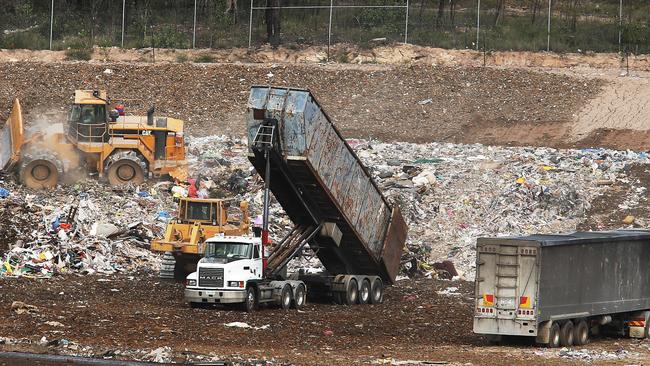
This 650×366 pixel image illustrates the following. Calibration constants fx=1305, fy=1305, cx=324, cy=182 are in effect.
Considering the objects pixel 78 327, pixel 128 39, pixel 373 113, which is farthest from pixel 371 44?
pixel 78 327

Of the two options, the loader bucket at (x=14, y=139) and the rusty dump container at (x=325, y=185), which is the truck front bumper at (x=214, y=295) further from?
the loader bucket at (x=14, y=139)

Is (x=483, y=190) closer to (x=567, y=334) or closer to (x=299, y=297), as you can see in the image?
(x=299, y=297)

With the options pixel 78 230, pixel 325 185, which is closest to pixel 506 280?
pixel 325 185

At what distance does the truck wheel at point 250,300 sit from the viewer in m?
23.0

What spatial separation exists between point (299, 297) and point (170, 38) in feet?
93.6

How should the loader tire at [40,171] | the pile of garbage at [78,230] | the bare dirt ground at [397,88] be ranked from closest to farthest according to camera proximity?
the pile of garbage at [78,230] < the loader tire at [40,171] < the bare dirt ground at [397,88]

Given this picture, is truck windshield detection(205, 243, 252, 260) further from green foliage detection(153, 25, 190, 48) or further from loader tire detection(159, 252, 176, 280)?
green foliage detection(153, 25, 190, 48)

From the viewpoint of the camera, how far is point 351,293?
25.4m

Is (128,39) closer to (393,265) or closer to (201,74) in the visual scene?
(201,74)

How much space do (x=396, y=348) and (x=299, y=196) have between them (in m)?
6.19

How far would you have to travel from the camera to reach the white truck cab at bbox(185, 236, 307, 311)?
2298cm

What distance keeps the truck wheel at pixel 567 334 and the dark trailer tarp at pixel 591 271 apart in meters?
0.19

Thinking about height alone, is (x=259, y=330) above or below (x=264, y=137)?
below

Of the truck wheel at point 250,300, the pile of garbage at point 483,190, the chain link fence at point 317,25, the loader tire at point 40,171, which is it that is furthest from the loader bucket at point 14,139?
the chain link fence at point 317,25
